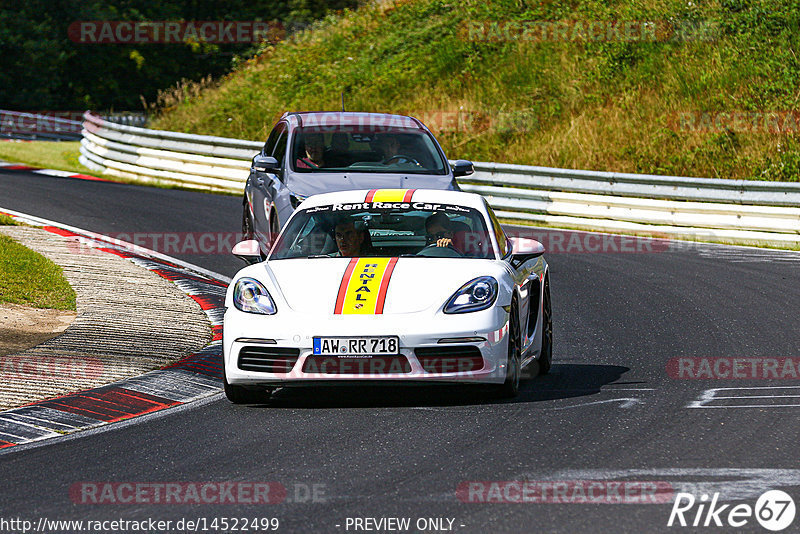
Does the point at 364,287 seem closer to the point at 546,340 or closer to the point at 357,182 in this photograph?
the point at 546,340

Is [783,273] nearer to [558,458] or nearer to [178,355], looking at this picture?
[178,355]

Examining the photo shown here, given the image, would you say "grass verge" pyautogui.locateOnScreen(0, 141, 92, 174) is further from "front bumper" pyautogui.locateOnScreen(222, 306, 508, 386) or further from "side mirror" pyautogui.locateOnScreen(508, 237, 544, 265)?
"front bumper" pyautogui.locateOnScreen(222, 306, 508, 386)

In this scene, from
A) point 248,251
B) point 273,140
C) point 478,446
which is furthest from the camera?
point 273,140

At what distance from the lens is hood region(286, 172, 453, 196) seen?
1331 cm

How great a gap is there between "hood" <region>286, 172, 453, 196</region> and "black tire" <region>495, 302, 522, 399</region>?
476 centimetres

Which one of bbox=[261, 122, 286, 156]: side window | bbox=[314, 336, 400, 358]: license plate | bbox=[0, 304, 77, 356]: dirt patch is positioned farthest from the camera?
bbox=[261, 122, 286, 156]: side window

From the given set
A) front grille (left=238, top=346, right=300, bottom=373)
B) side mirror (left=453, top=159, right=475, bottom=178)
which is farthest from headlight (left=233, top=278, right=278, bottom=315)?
side mirror (left=453, top=159, right=475, bottom=178)

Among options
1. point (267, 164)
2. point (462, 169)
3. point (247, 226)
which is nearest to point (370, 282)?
point (267, 164)

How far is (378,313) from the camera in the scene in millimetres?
8156

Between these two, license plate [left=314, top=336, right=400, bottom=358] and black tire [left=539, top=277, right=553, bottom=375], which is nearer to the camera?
license plate [left=314, top=336, right=400, bottom=358]

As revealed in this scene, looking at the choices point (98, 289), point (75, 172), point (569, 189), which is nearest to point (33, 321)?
point (98, 289)

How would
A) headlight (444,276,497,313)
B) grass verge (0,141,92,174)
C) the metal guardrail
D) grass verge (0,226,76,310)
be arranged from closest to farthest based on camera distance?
1. headlight (444,276,497,313)
2. grass verge (0,226,76,310)
3. the metal guardrail
4. grass verge (0,141,92,174)

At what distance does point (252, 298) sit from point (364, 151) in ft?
19.8

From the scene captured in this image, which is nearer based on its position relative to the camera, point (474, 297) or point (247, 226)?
point (474, 297)
